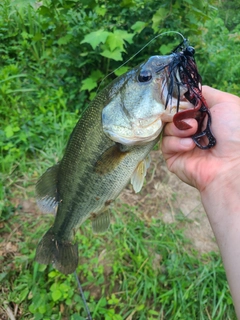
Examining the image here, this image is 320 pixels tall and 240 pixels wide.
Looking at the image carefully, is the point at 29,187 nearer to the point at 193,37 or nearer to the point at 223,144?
the point at 223,144

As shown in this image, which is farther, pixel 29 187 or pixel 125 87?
pixel 29 187

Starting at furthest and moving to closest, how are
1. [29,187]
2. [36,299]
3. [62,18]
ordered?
[62,18] → [29,187] → [36,299]

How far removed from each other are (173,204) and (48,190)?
5.33 ft

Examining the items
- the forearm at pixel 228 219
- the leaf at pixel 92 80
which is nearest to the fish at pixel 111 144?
the forearm at pixel 228 219

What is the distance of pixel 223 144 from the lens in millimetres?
1583

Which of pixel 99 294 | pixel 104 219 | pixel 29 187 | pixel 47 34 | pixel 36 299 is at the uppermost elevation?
pixel 47 34

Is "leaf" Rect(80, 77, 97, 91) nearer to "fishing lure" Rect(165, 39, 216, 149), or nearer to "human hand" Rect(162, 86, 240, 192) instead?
"human hand" Rect(162, 86, 240, 192)

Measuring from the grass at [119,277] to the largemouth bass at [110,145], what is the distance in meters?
0.71

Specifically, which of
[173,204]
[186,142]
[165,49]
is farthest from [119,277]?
[165,49]

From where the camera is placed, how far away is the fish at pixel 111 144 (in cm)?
141

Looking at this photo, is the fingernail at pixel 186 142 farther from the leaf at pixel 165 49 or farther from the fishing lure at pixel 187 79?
the leaf at pixel 165 49

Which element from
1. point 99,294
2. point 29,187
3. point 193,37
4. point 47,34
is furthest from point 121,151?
point 47,34

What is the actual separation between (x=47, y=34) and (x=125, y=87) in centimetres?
372

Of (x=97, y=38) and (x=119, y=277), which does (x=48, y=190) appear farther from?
(x=97, y=38)
